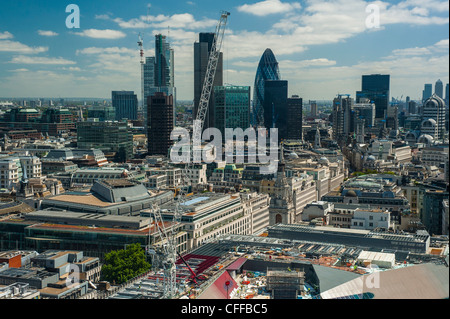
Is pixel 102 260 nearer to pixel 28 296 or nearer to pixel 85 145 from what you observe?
pixel 28 296

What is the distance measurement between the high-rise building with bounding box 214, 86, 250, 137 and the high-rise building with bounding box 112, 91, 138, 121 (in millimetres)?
32397

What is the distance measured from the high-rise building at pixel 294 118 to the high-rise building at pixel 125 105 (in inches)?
1080

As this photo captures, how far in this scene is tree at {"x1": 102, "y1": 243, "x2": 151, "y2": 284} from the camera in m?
15.1

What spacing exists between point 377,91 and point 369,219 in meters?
61.4

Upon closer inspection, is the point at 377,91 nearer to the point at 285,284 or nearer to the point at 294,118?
the point at 294,118

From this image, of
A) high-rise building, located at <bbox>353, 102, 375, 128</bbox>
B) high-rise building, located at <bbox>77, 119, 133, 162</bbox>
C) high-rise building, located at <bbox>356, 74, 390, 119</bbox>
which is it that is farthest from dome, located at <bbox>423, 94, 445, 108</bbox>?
high-rise building, located at <bbox>77, 119, 133, 162</bbox>

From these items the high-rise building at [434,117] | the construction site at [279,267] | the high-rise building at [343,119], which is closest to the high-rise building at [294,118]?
the high-rise building at [343,119]

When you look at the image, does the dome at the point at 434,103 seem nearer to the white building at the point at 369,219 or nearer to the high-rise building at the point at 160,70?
the high-rise building at the point at 160,70

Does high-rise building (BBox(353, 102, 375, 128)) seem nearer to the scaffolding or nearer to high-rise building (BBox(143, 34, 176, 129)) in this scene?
high-rise building (BBox(143, 34, 176, 129))

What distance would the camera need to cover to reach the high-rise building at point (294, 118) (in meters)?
66.0

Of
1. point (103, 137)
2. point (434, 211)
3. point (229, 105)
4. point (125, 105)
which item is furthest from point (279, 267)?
point (125, 105)
